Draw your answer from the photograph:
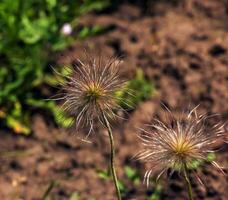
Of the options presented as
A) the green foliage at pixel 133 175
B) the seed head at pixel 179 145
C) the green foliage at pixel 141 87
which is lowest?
the green foliage at pixel 133 175

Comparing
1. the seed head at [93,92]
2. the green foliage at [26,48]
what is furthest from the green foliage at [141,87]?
the seed head at [93,92]

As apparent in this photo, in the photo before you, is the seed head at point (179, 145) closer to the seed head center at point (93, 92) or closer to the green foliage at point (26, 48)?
the seed head center at point (93, 92)

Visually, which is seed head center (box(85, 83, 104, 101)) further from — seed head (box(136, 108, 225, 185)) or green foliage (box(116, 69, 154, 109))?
green foliage (box(116, 69, 154, 109))

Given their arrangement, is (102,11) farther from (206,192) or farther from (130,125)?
(206,192)

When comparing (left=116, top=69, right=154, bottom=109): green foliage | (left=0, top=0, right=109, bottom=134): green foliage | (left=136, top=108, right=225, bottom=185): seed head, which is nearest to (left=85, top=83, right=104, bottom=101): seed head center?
(left=136, top=108, right=225, bottom=185): seed head

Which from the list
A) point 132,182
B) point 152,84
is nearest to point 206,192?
point 132,182

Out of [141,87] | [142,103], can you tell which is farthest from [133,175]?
[141,87]

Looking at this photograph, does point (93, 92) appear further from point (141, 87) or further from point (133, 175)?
point (141, 87)
